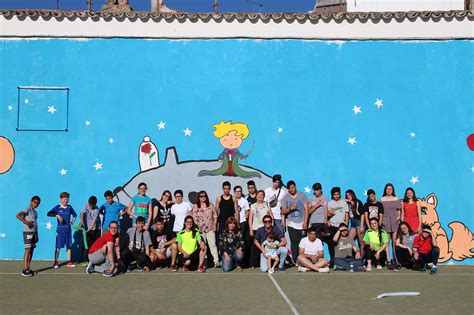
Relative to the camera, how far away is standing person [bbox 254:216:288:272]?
13.5 metres

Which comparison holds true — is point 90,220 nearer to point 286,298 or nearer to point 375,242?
point 286,298

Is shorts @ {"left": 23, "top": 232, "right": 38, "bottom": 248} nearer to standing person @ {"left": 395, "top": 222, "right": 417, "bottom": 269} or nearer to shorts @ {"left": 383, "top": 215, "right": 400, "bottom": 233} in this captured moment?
shorts @ {"left": 383, "top": 215, "right": 400, "bottom": 233}

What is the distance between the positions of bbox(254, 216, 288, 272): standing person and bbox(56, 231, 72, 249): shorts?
401cm

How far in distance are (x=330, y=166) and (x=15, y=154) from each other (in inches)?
279

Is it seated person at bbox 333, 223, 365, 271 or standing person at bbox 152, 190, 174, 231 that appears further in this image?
standing person at bbox 152, 190, 174, 231

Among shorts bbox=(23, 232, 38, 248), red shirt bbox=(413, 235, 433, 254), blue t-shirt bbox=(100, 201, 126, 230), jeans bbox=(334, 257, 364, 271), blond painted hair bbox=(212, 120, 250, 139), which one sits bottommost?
jeans bbox=(334, 257, 364, 271)

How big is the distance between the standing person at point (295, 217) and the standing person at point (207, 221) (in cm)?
156

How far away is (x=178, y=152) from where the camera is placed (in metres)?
15.1

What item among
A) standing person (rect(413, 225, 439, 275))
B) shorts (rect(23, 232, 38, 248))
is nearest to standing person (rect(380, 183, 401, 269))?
standing person (rect(413, 225, 439, 275))

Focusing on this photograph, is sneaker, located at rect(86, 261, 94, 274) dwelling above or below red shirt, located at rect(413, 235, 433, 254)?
below

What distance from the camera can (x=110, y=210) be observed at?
48.1ft

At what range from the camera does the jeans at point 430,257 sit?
44.5ft

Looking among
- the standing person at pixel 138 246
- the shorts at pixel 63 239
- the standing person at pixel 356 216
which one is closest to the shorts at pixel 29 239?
the shorts at pixel 63 239

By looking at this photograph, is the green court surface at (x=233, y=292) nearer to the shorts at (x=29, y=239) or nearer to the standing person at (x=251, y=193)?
the shorts at (x=29, y=239)
